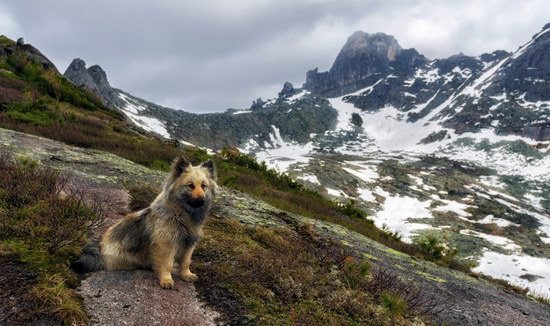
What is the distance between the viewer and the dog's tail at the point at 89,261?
521 centimetres

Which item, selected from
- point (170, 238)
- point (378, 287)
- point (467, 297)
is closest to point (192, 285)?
point (170, 238)

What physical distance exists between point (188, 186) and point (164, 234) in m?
0.79

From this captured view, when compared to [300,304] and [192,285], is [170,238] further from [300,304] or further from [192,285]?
[300,304]

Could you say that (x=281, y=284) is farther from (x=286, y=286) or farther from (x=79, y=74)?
(x=79, y=74)

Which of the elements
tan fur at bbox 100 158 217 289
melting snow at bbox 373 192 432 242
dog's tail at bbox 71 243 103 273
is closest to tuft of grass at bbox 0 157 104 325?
dog's tail at bbox 71 243 103 273

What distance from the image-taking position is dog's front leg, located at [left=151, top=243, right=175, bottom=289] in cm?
527

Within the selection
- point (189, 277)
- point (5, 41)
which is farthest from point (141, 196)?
point (5, 41)

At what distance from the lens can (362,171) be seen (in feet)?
335

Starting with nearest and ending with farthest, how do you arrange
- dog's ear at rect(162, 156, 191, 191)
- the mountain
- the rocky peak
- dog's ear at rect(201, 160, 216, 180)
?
1. dog's ear at rect(162, 156, 191, 191)
2. dog's ear at rect(201, 160, 216, 180)
3. the mountain
4. the rocky peak

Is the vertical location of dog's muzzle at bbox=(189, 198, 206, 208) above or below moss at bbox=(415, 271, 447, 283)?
above

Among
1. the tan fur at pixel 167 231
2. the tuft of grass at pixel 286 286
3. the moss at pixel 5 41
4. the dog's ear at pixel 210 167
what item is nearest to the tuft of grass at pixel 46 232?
the tan fur at pixel 167 231

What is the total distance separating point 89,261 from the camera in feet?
17.3

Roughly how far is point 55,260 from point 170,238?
5.25 feet

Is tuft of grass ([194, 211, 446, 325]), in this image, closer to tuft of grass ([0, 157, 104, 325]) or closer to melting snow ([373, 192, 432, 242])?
tuft of grass ([0, 157, 104, 325])
